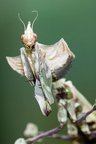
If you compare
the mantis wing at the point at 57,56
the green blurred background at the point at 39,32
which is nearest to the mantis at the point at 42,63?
the mantis wing at the point at 57,56

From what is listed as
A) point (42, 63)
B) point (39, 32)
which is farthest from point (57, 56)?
point (39, 32)

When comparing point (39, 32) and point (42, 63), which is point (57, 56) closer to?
point (42, 63)

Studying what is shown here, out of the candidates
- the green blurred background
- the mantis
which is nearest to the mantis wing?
the mantis

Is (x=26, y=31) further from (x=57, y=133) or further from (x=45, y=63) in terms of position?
(x=57, y=133)

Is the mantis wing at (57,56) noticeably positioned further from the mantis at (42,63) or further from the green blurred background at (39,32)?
the green blurred background at (39,32)

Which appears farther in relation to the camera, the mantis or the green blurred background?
the green blurred background

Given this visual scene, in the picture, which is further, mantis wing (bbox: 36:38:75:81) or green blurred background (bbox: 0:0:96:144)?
green blurred background (bbox: 0:0:96:144)

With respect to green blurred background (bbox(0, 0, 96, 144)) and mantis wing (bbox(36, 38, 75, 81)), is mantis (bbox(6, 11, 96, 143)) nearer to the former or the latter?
mantis wing (bbox(36, 38, 75, 81))

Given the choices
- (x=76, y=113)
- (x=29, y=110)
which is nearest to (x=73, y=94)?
(x=76, y=113)

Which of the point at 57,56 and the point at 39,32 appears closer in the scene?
the point at 57,56
